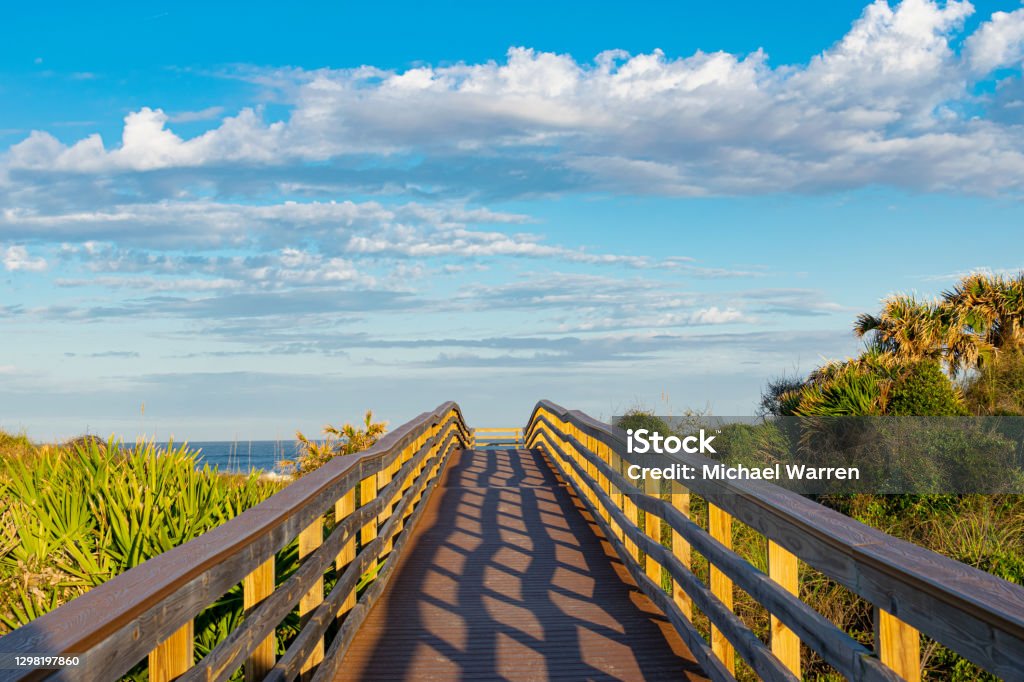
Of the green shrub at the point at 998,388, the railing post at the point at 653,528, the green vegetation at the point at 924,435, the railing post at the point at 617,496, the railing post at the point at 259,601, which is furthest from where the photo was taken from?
the green shrub at the point at 998,388

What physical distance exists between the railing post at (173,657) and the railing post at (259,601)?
0.69m

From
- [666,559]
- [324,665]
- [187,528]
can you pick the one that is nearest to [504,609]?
[666,559]

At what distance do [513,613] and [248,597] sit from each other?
3.03m

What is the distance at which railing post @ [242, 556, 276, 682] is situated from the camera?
3.89 metres

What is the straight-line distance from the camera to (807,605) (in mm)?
3805

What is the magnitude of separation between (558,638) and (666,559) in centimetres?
87

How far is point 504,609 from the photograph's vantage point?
6.70 m

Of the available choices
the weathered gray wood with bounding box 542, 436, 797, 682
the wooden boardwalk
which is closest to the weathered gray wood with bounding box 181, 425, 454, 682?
the wooden boardwalk

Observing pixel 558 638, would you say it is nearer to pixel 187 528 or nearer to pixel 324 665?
pixel 324 665

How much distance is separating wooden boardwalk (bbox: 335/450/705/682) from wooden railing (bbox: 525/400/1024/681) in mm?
323

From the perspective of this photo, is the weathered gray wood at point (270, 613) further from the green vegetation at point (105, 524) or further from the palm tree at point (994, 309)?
the palm tree at point (994, 309)

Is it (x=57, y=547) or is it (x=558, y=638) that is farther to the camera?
(x=57, y=547)

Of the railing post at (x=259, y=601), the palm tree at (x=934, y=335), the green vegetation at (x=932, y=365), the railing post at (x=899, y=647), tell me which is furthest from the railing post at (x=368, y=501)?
the palm tree at (x=934, y=335)

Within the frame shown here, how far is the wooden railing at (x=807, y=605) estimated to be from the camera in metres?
2.42
